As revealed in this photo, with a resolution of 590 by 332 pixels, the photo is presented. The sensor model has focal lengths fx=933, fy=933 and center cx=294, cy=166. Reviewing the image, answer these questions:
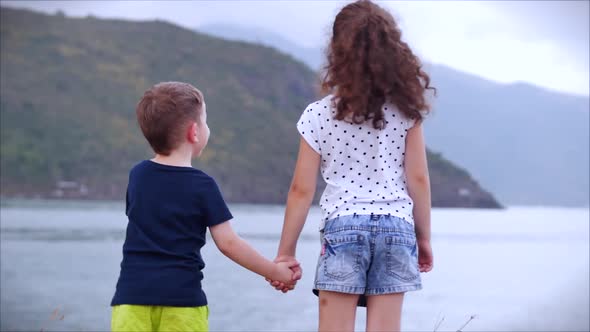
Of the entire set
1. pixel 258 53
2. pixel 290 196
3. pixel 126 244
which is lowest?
pixel 126 244

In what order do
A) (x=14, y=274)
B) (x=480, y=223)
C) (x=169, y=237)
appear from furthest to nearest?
1. (x=480, y=223)
2. (x=14, y=274)
3. (x=169, y=237)

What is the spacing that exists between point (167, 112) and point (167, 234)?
37cm

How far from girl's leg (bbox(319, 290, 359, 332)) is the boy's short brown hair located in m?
0.68

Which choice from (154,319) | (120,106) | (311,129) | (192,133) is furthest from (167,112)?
(120,106)

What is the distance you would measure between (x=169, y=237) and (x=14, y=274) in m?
21.3

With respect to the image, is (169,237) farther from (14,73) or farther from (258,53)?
(258,53)

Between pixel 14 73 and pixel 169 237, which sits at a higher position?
pixel 14 73

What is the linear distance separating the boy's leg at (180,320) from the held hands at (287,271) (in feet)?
1.46

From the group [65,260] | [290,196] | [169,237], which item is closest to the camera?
[169,237]

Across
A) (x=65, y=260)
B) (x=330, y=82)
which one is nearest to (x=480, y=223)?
(x=65, y=260)

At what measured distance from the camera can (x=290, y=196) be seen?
3045 millimetres

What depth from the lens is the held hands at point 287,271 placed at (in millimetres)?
3166

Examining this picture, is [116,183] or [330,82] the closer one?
[330,82]

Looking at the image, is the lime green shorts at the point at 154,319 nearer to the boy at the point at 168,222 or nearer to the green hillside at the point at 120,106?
the boy at the point at 168,222
